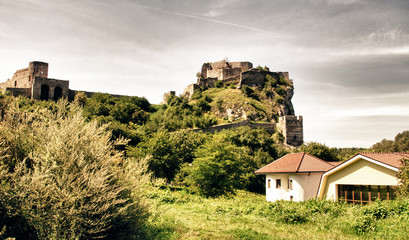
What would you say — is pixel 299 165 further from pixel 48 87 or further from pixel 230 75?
pixel 230 75

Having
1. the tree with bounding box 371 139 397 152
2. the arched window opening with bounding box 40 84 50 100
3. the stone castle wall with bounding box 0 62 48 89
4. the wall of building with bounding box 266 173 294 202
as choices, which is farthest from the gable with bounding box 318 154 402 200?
the stone castle wall with bounding box 0 62 48 89

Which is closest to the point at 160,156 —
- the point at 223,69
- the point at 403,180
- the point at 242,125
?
the point at 403,180

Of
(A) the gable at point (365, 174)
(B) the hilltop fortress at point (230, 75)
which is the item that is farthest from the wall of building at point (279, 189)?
(B) the hilltop fortress at point (230, 75)

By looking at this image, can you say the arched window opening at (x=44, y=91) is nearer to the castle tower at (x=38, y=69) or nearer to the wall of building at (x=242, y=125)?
the castle tower at (x=38, y=69)

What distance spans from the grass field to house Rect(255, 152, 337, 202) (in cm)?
826

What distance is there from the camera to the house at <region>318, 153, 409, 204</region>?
17.6m

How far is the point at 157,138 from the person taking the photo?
36.4 meters

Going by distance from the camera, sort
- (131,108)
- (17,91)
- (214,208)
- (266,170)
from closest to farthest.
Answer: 1. (214,208)
2. (266,170)
3. (17,91)
4. (131,108)

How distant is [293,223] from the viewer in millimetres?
13047

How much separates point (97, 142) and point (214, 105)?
2301 inches

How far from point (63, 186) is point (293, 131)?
55776mm

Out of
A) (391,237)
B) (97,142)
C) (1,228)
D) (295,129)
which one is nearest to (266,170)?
(391,237)

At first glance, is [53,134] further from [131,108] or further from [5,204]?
[131,108]

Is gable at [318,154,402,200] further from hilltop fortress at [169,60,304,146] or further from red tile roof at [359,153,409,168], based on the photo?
hilltop fortress at [169,60,304,146]
